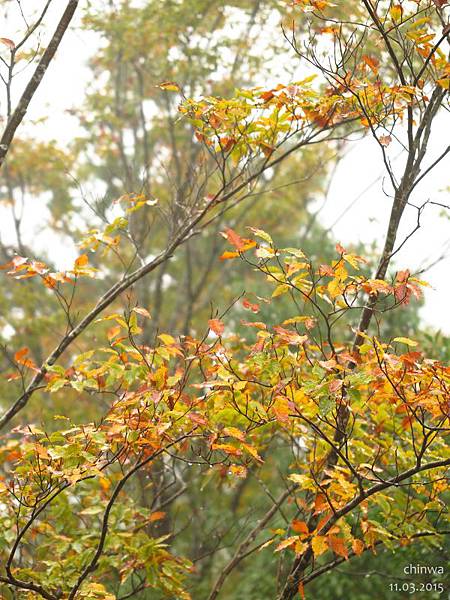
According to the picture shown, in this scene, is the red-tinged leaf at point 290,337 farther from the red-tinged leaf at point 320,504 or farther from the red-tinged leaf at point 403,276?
the red-tinged leaf at point 320,504

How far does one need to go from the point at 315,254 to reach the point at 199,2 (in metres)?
4.70

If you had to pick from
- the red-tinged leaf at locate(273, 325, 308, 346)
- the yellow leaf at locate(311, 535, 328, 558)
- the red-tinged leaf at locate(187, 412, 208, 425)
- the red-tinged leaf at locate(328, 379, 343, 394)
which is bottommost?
the yellow leaf at locate(311, 535, 328, 558)

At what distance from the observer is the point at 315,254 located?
10.7 metres

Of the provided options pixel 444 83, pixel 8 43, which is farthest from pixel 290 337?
pixel 8 43

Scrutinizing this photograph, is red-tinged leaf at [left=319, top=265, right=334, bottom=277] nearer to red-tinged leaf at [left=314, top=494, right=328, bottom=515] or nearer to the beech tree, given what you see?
the beech tree

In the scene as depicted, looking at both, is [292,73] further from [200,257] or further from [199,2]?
[200,257]

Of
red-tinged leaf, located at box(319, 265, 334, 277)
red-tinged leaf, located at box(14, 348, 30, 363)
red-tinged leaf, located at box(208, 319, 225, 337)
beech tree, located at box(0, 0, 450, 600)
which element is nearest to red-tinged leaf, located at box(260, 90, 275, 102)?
beech tree, located at box(0, 0, 450, 600)

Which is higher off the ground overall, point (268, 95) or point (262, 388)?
point (268, 95)

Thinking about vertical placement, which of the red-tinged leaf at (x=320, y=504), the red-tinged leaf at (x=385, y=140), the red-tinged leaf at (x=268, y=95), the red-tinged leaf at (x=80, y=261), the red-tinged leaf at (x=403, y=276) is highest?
the red-tinged leaf at (x=268, y=95)

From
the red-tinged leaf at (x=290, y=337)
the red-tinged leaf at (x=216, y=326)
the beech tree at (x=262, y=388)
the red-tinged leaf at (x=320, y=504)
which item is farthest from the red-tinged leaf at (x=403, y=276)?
the red-tinged leaf at (x=320, y=504)

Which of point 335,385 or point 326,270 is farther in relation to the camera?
point 326,270

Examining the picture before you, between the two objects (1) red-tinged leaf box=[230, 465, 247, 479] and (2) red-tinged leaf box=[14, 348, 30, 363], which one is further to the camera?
(2) red-tinged leaf box=[14, 348, 30, 363]

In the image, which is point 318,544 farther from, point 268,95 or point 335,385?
point 268,95

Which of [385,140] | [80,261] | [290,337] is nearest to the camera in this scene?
[290,337]
